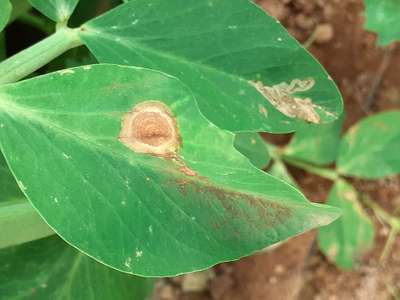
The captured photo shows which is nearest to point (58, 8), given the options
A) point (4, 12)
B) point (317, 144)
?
point (4, 12)

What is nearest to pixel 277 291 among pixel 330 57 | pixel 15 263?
pixel 330 57

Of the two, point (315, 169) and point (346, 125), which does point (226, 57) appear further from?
point (346, 125)

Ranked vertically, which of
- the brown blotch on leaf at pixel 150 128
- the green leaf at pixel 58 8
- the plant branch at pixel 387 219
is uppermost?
the green leaf at pixel 58 8

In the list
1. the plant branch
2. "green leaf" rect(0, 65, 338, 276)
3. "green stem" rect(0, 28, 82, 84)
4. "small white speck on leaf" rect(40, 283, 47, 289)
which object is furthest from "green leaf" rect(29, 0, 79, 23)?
the plant branch

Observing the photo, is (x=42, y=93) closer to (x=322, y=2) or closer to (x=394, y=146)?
(x=394, y=146)

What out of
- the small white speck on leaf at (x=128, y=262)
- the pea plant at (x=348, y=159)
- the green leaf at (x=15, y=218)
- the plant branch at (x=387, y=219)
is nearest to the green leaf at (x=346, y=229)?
the pea plant at (x=348, y=159)

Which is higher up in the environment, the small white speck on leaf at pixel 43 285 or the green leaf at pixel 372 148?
the small white speck on leaf at pixel 43 285

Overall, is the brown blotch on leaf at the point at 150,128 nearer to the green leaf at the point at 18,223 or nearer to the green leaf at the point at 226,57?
the green leaf at the point at 226,57
